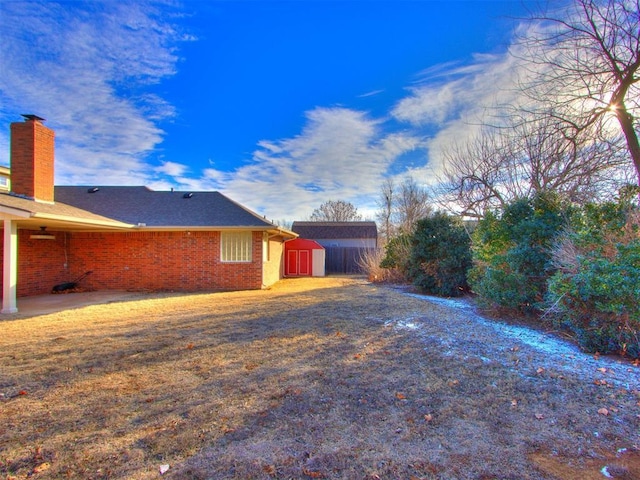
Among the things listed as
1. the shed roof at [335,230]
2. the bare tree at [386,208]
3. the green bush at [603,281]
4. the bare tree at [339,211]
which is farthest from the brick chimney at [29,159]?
the bare tree at [339,211]

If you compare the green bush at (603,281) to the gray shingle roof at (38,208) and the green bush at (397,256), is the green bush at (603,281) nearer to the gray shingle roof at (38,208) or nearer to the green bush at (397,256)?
the green bush at (397,256)

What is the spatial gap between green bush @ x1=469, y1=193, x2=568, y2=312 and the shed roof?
20798 millimetres

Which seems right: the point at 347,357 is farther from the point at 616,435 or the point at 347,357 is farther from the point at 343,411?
the point at 616,435

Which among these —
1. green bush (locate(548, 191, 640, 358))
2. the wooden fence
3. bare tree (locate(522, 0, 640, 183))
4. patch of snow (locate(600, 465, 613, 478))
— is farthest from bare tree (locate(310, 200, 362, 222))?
patch of snow (locate(600, 465, 613, 478))

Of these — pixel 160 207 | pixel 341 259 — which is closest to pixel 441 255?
pixel 160 207

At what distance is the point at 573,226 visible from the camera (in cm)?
602

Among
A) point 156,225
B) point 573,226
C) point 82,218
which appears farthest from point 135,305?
point 573,226

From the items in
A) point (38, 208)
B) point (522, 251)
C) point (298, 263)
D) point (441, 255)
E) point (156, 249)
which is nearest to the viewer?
point (522, 251)

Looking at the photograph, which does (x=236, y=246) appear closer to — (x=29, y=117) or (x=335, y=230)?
(x=29, y=117)

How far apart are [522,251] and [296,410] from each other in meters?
5.61

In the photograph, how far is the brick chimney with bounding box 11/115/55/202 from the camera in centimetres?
977

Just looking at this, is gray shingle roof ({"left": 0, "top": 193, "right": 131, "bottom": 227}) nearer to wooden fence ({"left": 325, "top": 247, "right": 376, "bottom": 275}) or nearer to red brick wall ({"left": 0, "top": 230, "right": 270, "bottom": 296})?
Result: red brick wall ({"left": 0, "top": 230, "right": 270, "bottom": 296})

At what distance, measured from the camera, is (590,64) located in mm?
6824

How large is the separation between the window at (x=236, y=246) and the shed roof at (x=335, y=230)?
1590 centimetres
